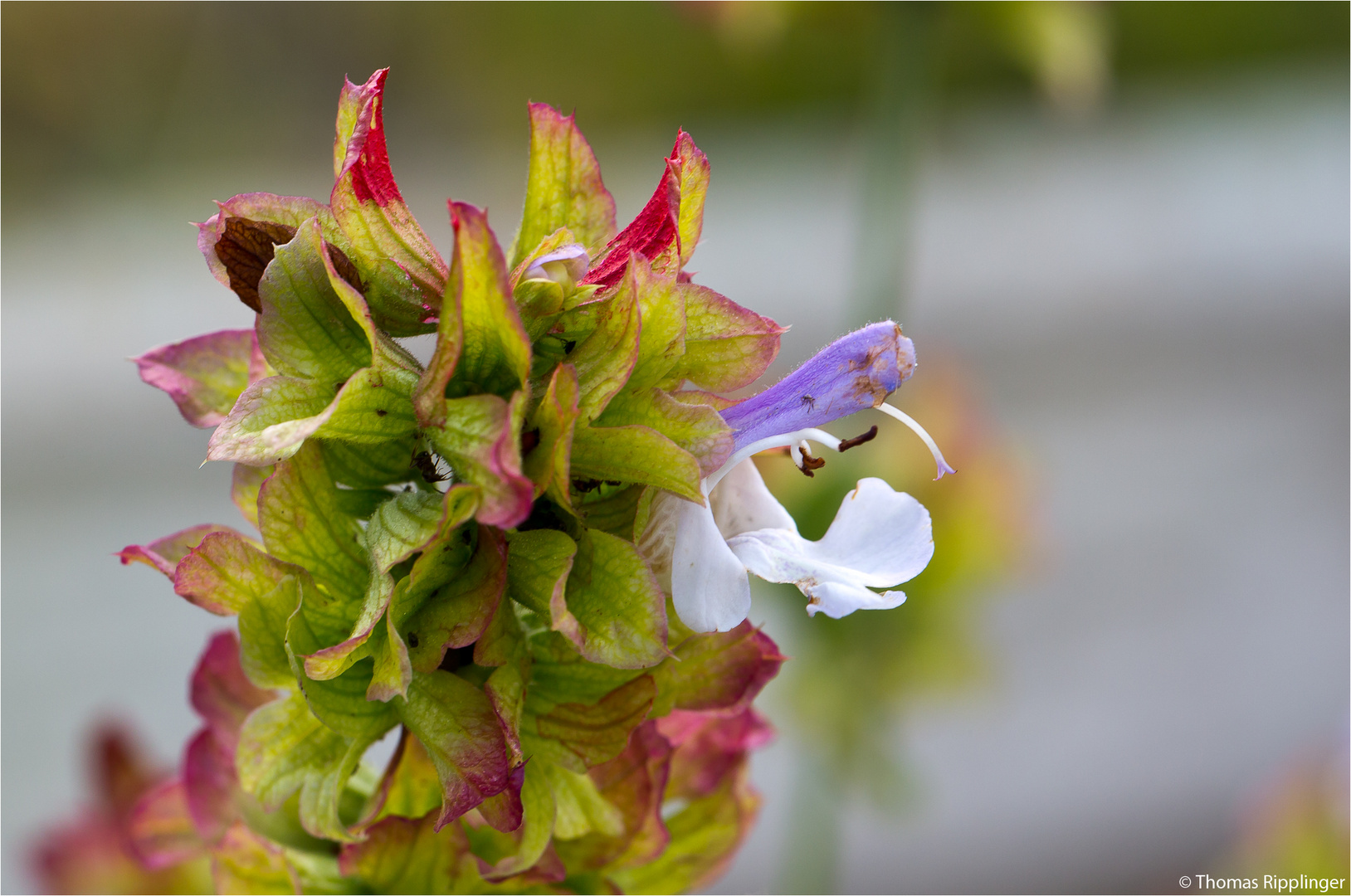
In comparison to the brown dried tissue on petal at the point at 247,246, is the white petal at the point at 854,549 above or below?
below

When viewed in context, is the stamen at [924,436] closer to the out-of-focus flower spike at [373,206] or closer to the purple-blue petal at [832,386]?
the purple-blue petal at [832,386]

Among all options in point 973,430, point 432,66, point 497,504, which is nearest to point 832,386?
point 497,504

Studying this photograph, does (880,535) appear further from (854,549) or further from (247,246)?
(247,246)

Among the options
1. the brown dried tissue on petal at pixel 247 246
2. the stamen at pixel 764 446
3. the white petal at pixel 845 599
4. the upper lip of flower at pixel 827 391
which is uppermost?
the brown dried tissue on petal at pixel 247 246

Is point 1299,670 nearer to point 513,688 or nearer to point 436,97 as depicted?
point 513,688

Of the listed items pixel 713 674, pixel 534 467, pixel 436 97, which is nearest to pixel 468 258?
pixel 534 467

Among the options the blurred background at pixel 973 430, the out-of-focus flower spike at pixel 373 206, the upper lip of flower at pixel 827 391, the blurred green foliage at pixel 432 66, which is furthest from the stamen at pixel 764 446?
Result: the blurred green foliage at pixel 432 66
